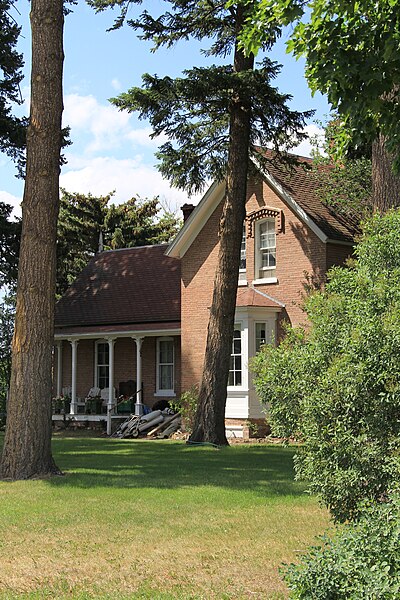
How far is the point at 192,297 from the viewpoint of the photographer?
2775cm

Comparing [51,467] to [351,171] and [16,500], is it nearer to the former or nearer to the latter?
[16,500]

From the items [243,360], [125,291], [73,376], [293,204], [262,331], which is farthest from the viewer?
[125,291]

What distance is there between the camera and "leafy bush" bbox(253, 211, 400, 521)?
265 inches

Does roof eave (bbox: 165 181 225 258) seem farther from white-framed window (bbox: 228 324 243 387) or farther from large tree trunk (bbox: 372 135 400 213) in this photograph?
large tree trunk (bbox: 372 135 400 213)

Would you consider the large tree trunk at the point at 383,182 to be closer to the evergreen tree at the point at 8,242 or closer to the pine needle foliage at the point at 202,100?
the pine needle foliage at the point at 202,100

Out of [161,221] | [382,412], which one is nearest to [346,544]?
[382,412]

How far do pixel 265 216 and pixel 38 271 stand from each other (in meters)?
13.4

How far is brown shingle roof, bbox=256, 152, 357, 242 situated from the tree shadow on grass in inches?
277

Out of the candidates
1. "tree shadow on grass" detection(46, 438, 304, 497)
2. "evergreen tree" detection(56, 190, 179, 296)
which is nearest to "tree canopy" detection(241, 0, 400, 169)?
"tree shadow on grass" detection(46, 438, 304, 497)

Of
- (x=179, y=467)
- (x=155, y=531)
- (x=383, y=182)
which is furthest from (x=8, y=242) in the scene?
(x=155, y=531)

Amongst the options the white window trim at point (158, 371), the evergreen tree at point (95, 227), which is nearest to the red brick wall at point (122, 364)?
the white window trim at point (158, 371)

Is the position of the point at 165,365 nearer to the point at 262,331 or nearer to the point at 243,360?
the point at 243,360

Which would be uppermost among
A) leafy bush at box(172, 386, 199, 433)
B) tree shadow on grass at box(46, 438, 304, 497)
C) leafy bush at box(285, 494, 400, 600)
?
leafy bush at box(172, 386, 199, 433)

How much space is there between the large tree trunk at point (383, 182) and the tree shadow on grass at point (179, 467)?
4741 millimetres
